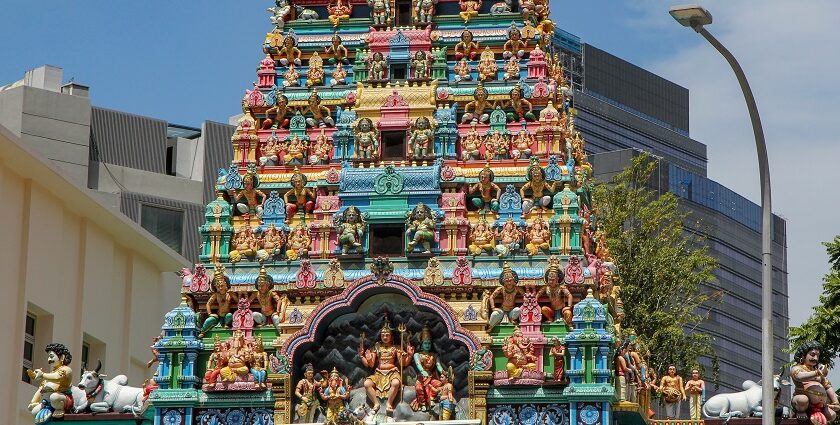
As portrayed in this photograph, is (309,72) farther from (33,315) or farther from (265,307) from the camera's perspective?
(33,315)

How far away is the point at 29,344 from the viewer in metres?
71.4

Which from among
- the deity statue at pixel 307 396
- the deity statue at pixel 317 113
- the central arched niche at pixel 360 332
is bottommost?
the deity statue at pixel 307 396

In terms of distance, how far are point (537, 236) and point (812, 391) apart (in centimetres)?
897

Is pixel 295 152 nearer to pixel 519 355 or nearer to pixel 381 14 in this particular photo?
pixel 381 14

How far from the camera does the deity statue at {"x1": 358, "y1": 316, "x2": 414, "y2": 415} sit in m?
54.2

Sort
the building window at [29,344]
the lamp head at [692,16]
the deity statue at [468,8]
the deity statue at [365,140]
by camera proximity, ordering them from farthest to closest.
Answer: the building window at [29,344] < the deity statue at [468,8] < the deity statue at [365,140] < the lamp head at [692,16]

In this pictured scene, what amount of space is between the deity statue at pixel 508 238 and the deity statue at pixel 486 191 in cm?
93

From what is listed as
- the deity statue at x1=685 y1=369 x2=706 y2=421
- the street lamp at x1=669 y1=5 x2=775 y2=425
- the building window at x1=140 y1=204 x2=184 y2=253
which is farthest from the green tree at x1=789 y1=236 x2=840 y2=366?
the building window at x1=140 y1=204 x2=184 y2=253

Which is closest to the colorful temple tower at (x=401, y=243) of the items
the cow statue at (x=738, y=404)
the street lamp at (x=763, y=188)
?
the cow statue at (x=738, y=404)

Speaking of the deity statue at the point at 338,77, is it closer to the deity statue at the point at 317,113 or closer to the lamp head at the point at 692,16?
the deity statue at the point at 317,113

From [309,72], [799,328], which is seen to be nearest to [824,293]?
[799,328]

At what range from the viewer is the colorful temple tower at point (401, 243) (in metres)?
54.2

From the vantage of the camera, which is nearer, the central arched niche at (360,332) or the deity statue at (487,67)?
the central arched niche at (360,332)

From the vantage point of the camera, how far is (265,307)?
56125 millimetres
